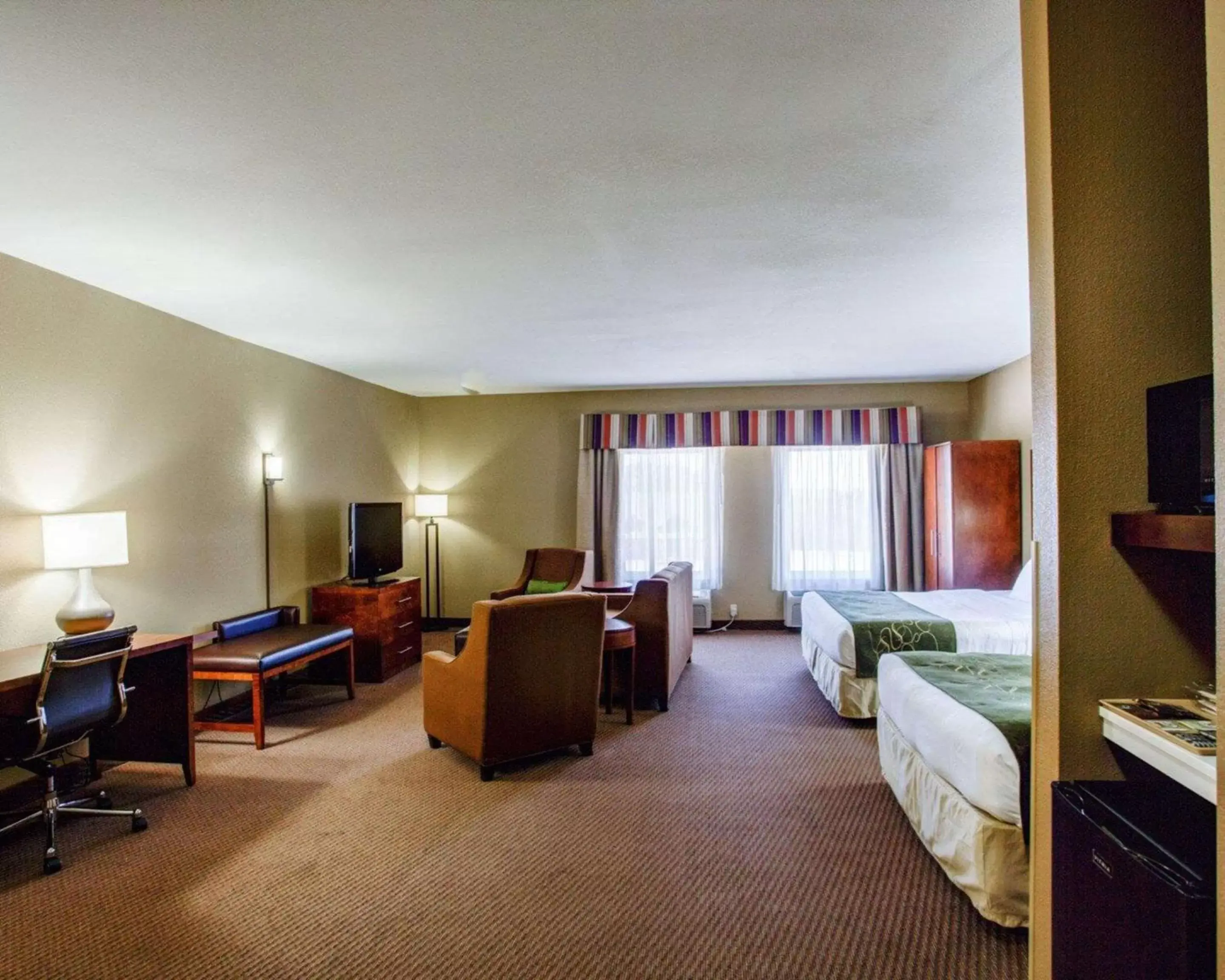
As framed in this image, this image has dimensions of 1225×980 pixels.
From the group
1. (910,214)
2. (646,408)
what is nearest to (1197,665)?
(910,214)

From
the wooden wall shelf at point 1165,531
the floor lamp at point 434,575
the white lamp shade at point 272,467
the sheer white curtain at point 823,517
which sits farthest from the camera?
the floor lamp at point 434,575

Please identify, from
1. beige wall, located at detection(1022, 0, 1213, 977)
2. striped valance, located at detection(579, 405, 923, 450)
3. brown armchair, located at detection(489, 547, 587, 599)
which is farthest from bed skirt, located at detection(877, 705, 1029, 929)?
striped valance, located at detection(579, 405, 923, 450)

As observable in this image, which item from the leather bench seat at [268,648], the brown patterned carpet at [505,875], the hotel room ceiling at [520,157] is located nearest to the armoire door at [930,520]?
the hotel room ceiling at [520,157]

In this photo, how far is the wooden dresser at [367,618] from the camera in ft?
16.3

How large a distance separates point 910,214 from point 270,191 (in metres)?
2.44

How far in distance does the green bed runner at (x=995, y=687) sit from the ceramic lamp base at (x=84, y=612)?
12.3 feet

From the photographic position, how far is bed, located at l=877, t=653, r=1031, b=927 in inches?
78.5

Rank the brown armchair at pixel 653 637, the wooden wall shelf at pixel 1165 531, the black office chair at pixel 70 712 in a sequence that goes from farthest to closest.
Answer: the brown armchair at pixel 653 637, the black office chair at pixel 70 712, the wooden wall shelf at pixel 1165 531

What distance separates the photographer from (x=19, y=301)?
3008 millimetres

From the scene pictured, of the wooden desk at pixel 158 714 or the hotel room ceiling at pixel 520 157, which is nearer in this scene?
the hotel room ceiling at pixel 520 157

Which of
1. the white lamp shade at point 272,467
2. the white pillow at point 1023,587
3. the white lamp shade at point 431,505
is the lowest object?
the white pillow at point 1023,587

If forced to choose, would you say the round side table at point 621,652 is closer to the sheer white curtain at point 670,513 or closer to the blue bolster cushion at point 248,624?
the blue bolster cushion at point 248,624

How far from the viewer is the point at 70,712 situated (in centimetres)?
251

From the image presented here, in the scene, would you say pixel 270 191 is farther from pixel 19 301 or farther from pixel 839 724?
pixel 839 724
